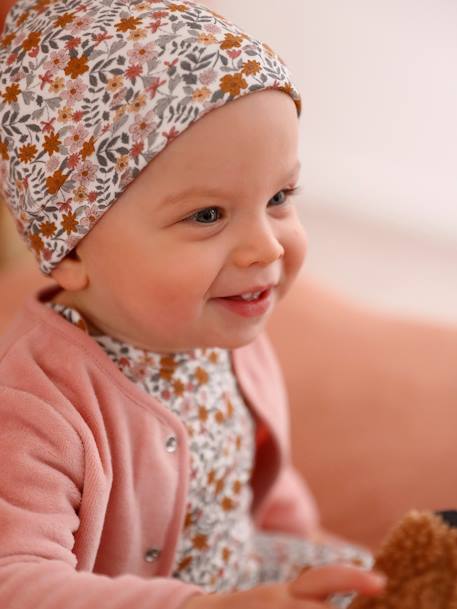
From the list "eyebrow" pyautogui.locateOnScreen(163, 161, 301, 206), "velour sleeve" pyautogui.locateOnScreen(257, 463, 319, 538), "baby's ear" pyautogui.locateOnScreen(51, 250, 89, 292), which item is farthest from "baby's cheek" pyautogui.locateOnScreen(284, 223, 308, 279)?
"velour sleeve" pyautogui.locateOnScreen(257, 463, 319, 538)

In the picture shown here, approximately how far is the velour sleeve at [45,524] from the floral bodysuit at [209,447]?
→ 14 cm

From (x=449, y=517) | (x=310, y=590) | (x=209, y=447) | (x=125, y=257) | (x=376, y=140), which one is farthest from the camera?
(x=376, y=140)

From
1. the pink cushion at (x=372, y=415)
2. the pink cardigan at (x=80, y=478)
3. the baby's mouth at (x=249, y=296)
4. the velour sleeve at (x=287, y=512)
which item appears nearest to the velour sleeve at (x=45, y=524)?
the pink cardigan at (x=80, y=478)

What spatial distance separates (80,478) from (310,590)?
12.1 inches

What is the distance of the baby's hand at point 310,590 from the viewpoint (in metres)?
0.70

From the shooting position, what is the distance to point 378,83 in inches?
60.3

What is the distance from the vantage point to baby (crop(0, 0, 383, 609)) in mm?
869

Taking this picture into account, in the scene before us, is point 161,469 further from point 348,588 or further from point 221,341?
point 348,588

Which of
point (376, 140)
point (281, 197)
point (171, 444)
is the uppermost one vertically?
point (376, 140)

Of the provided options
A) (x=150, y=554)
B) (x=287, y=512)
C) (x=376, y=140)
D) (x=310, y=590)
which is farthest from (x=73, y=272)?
(x=376, y=140)

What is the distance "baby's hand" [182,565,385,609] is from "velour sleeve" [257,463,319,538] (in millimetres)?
664

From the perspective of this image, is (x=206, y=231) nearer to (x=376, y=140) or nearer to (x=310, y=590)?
(x=310, y=590)

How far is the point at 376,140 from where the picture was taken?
1673 millimetres

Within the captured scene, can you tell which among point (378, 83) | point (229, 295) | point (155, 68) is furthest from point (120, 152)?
point (378, 83)
